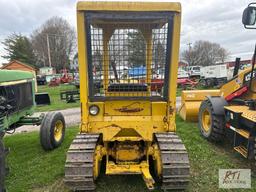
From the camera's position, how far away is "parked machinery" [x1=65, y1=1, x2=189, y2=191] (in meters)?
3.41

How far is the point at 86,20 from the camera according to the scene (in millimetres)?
3252

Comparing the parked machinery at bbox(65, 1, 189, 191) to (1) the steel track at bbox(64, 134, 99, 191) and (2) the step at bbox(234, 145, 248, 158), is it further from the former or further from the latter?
(2) the step at bbox(234, 145, 248, 158)

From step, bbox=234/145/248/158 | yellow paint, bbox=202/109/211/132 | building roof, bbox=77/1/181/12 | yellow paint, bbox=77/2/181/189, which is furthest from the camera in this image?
yellow paint, bbox=202/109/211/132

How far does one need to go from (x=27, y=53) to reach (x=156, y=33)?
55.7 m

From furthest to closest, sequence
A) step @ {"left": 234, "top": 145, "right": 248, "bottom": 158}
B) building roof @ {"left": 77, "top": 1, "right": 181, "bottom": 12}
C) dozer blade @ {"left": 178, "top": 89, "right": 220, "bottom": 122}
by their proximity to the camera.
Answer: dozer blade @ {"left": 178, "top": 89, "right": 220, "bottom": 122}, step @ {"left": 234, "top": 145, "right": 248, "bottom": 158}, building roof @ {"left": 77, "top": 1, "right": 181, "bottom": 12}

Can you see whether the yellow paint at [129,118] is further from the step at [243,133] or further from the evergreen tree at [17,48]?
the evergreen tree at [17,48]

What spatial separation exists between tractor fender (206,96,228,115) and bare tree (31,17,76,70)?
5198 centimetres

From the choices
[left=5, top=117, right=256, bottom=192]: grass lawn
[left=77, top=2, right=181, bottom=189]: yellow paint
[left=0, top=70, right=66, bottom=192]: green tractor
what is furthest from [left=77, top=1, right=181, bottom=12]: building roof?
[left=5, top=117, right=256, bottom=192]: grass lawn

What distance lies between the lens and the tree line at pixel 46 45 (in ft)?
174

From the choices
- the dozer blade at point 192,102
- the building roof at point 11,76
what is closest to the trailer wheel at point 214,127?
the dozer blade at point 192,102

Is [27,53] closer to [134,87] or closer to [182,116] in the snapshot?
[182,116]

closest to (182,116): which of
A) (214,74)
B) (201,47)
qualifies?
(214,74)

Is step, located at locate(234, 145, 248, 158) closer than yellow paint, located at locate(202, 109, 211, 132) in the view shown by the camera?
Yes

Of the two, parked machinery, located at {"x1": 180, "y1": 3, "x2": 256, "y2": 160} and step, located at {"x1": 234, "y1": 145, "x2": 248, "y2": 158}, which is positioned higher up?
parked machinery, located at {"x1": 180, "y1": 3, "x2": 256, "y2": 160}
